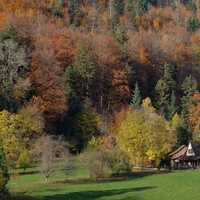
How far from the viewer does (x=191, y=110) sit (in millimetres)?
109625

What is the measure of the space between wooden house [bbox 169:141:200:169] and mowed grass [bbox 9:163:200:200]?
60.5 feet

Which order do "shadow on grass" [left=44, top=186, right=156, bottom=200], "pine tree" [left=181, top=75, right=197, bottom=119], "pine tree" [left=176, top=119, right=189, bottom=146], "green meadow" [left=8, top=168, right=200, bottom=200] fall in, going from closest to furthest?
"shadow on grass" [left=44, top=186, right=156, bottom=200] → "green meadow" [left=8, top=168, right=200, bottom=200] → "pine tree" [left=176, top=119, right=189, bottom=146] → "pine tree" [left=181, top=75, right=197, bottom=119]

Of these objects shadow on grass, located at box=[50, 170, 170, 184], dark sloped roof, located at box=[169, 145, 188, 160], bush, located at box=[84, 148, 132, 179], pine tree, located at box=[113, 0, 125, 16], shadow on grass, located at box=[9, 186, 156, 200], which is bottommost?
shadow on grass, located at box=[9, 186, 156, 200]

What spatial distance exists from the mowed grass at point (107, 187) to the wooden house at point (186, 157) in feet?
60.5

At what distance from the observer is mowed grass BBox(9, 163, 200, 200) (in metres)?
49.0

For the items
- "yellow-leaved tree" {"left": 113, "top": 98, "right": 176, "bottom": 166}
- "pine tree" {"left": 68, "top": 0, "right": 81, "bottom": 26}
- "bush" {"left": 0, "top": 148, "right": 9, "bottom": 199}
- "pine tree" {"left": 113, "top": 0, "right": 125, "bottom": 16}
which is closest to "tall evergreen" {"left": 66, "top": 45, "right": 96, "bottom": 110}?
"yellow-leaved tree" {"left": 113, "top": 98, "right": 176, "bottom": 166}

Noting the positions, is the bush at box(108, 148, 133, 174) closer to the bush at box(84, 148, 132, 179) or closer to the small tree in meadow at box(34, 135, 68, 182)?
the bush at box(84, 148, 132, 179)

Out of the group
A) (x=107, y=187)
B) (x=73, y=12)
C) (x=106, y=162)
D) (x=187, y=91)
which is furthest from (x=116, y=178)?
(x=73, y=12)

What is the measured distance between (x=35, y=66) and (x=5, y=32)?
7.89 m

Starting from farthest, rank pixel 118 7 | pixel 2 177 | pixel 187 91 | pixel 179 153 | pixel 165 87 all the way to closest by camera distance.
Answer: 1. pixel 118 7
2. pixel 187 91
3. pixel 165 87
4. pixel 179 153
5. pixel 2 177

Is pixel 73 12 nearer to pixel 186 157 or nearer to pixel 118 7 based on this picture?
pixel 118 7

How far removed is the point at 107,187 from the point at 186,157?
32.9 meters

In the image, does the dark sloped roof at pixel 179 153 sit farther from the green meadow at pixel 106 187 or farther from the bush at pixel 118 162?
the bush at pixel 118 162

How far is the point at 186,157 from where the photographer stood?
86.4 metres
